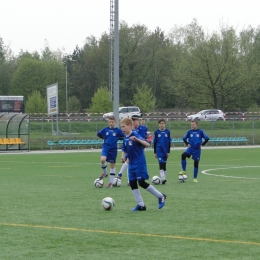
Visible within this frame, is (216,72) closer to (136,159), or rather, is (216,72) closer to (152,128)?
(152,128)

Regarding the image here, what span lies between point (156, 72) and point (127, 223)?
3292 inches

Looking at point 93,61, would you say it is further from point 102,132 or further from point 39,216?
point 39,216

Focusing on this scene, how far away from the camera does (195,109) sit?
276 feet

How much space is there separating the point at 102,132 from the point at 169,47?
3106 inches

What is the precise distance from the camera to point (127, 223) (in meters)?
10.6

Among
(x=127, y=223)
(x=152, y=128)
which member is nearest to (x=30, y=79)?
(x=152, y=128)

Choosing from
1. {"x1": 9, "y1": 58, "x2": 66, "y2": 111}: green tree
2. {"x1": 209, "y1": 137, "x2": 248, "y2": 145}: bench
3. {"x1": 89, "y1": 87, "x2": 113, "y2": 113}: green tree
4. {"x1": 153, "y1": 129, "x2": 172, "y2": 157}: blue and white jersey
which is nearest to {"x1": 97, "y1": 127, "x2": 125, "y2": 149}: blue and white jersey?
{"x1": 153, "y1": 129, "x2": 172, "y2": 157}: blue and white jersey

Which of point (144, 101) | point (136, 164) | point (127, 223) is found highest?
point (144, 101)

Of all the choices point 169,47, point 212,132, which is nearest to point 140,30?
point 169,47

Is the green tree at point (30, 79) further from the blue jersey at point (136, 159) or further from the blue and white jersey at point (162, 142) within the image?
the blue jersey at point (136, 159)

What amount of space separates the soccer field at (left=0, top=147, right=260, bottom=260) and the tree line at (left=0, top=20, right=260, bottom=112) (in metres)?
52.0

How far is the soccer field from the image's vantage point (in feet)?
27.2

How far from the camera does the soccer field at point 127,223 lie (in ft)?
27.2

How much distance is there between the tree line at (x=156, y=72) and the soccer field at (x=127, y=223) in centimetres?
5200
